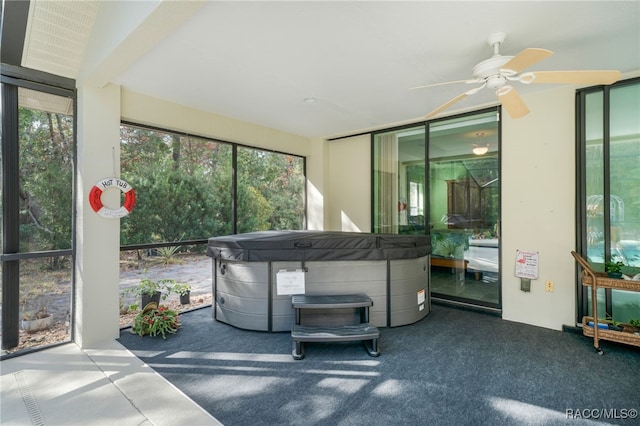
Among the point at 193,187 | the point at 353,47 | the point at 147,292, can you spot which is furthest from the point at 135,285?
the point at 353,47

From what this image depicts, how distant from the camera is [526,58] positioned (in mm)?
1725

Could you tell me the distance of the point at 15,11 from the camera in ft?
7.19

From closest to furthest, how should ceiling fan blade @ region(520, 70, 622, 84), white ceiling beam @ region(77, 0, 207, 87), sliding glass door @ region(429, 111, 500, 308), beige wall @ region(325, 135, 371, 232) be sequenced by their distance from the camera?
white ceiling beam @ region(77, 0, 207, 87) → ceiling fan blade @ region(520, 70, 622, 84) → sliding glass door @ region(429, 111, 500, 308) → beige wall @ region(325, 135, 371, 232)

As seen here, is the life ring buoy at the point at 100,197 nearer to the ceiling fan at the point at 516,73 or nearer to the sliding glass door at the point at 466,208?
the ceiling fan at the point at 516,73

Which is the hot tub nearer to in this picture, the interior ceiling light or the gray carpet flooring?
the gray carpet flooring

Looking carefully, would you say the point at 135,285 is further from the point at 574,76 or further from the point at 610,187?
the point at 610,187

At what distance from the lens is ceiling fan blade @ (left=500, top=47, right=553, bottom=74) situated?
161 centimetres

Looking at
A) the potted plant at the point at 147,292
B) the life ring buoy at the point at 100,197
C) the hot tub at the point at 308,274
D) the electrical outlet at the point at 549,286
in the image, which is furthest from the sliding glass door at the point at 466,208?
the life ring buoy at the point at 100,197

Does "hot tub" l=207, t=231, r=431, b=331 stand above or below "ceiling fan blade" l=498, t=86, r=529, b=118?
below

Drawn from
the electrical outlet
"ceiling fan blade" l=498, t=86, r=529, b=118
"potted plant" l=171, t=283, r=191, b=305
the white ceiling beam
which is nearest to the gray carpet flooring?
the electrical outlet

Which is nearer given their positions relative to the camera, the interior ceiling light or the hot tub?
the hot tub

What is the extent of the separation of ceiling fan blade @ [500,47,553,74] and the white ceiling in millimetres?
363

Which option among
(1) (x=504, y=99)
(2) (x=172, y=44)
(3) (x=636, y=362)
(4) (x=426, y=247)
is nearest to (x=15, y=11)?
(2) (x=172, y=44)

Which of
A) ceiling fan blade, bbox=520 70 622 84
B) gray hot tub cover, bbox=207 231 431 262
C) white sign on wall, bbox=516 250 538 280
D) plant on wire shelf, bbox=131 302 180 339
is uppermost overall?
ceiling fan blade, bbox=520 70 622 84
